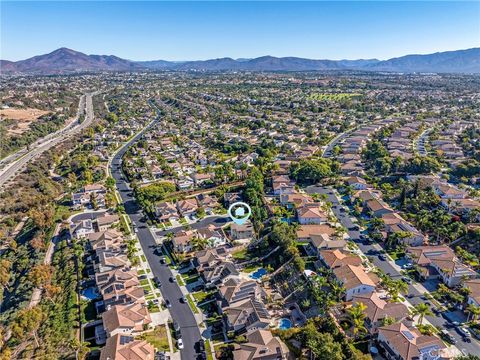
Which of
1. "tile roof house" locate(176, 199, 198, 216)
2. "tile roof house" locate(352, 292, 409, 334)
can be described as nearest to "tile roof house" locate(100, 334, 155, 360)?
"tile roof house" locate(352, 292, 409, 334)

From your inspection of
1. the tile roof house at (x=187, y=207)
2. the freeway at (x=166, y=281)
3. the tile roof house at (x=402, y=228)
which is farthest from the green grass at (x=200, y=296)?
the tile roof house at (x=402, y=228)

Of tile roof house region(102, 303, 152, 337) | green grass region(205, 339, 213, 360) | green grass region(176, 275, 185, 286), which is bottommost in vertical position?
green grass region(205, 339, 213, 360)

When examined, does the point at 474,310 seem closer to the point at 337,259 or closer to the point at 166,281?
the point at 337,259

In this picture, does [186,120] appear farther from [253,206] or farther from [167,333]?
[167,333]

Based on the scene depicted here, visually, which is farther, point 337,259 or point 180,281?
point 337,259

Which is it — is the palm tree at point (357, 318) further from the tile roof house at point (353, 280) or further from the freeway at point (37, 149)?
the freeway at point (37, 149)

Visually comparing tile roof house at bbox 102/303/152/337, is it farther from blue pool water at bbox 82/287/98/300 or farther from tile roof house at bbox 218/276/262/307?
tile roof house at bbox 218/276/262/307

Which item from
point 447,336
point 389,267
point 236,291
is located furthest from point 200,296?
point 447,336
